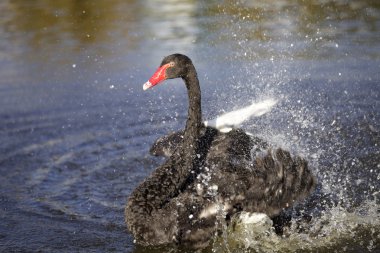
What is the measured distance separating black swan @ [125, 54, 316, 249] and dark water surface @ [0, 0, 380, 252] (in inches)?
8.7

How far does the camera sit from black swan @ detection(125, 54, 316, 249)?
4.51m

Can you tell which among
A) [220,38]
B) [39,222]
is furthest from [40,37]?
[39,222]

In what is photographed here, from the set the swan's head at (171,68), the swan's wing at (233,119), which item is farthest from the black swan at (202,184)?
the swan's wing at (233,119)

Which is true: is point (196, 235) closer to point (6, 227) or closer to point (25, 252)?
point (25, 252)

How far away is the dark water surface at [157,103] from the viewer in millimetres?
5027

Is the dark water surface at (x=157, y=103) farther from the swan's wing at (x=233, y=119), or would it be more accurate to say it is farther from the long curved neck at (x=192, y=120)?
the long curved neck at (x=192, y=120)

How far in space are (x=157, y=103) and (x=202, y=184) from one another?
327 cm

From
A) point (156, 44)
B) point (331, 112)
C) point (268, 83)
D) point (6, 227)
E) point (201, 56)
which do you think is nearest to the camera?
point (6, 227)

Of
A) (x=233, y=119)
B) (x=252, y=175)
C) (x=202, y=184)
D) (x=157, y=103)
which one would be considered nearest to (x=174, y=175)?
(x=202, y=184)

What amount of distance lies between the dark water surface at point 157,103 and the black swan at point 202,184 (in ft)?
0.73

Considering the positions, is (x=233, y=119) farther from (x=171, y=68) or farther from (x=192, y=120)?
(x=171, y=68)

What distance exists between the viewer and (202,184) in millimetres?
4707

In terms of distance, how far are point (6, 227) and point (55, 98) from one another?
3.53m

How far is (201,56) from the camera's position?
9227 millimetres
